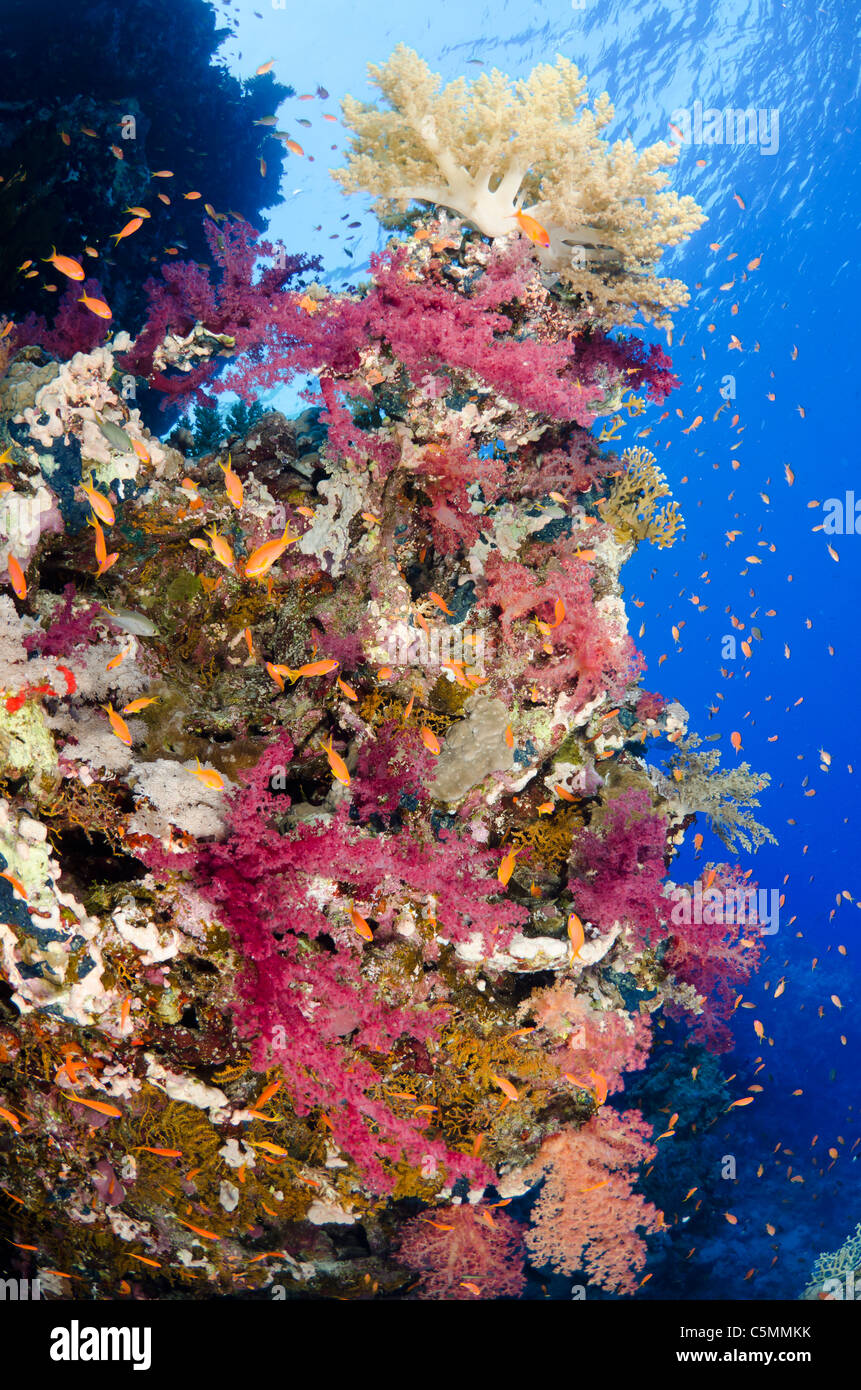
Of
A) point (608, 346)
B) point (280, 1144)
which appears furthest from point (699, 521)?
point (280, 1144)

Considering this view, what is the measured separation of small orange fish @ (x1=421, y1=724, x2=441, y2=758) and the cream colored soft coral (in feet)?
14.3

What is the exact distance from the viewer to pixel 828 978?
75.1 feet

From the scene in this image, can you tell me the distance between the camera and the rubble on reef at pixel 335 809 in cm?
394

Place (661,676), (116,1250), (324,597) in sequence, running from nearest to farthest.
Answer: (324,597) < (116,1250) < (661,676)

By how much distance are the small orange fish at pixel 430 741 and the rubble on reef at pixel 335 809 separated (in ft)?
0.18

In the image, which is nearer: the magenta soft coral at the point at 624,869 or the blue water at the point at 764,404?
the magenta soft coral at the point at 624,869

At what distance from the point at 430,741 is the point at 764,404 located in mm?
50124

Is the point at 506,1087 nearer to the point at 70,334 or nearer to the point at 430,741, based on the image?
the point at 430,741

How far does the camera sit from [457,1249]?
541cm

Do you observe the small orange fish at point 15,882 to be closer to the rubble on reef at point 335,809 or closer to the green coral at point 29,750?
the rubble on reef at point 335,809

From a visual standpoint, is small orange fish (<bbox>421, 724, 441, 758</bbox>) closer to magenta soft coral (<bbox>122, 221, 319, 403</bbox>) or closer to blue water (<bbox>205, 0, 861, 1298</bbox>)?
magenta soft coral (<bbox>122, 221, 319, 403</bbox>)

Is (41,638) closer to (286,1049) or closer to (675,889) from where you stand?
(286,1049)

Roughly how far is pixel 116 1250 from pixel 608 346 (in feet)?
29.4

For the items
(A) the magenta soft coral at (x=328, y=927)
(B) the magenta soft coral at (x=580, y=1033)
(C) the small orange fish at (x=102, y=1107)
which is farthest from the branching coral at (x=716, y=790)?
(C) the small orange fish at (x=102, y=1107)
